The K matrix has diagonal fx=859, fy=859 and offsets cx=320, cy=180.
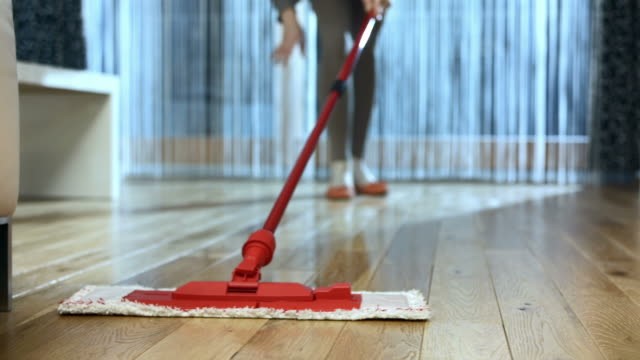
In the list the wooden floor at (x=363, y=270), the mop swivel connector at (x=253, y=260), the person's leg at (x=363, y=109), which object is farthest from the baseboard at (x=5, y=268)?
the person's leg at (x=363, y=109)

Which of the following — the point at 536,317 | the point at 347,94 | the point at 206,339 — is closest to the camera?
the point at 206,339

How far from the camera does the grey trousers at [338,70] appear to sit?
245 centimetres

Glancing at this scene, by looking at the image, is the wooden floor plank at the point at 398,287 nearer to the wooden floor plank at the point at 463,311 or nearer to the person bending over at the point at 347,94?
the wooden floor plank at the point at 463,311

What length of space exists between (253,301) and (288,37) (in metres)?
1.21

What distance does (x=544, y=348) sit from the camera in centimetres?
80

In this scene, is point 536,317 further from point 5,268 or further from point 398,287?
point 5,268

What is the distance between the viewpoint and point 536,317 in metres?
0.93

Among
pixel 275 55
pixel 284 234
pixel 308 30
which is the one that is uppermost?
pixel 308 30

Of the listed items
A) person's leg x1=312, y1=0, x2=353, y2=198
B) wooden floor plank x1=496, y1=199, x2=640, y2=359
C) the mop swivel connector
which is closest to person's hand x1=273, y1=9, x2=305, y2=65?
person's leg x1=312, y1=0, x2=353, y2=198

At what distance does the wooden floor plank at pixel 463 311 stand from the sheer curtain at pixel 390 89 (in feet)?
6.43

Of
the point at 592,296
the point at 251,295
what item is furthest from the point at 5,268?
the point at 592,296

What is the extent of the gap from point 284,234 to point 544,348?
972mm

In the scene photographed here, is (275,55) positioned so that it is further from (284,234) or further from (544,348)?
(544,348)

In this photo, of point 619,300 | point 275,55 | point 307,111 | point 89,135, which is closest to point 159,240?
point 275,55
